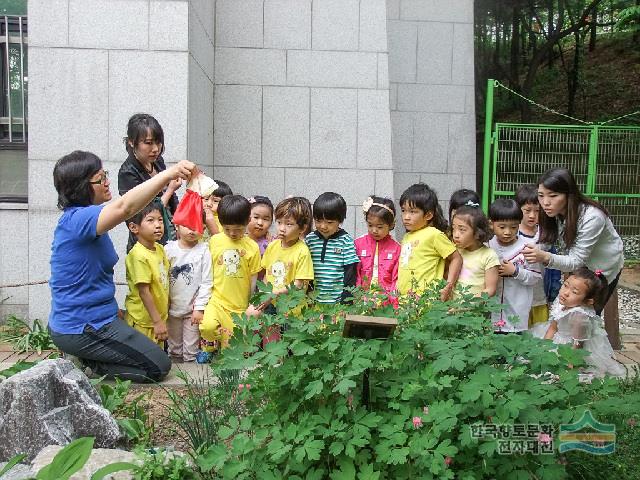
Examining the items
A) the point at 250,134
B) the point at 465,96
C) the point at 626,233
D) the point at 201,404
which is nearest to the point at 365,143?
the point at 250,134

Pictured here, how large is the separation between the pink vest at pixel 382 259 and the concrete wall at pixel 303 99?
213 centimetres

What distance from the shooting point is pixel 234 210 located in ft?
14.3

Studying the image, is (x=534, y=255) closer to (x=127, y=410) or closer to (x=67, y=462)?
(x=127, y=410)

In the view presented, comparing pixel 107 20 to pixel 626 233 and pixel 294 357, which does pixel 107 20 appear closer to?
pixel 294 357

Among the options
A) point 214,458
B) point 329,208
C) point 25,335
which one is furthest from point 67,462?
point 25,335

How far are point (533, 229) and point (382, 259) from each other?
1231 millimetres

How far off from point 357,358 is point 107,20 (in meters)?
4.10

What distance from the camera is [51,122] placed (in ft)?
17.2

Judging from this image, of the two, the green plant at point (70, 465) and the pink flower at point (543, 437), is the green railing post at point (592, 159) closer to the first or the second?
the pink flower at point (543, 437)

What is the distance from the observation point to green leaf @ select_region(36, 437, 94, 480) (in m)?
2.35

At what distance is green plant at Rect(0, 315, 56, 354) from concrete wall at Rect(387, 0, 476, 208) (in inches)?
168

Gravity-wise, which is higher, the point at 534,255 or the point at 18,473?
the point at 534,255

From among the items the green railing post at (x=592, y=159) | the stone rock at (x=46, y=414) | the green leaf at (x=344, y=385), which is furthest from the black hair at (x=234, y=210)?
the green railing post at (x=592, y=159)

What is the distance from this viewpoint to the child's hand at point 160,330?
4.44 m
